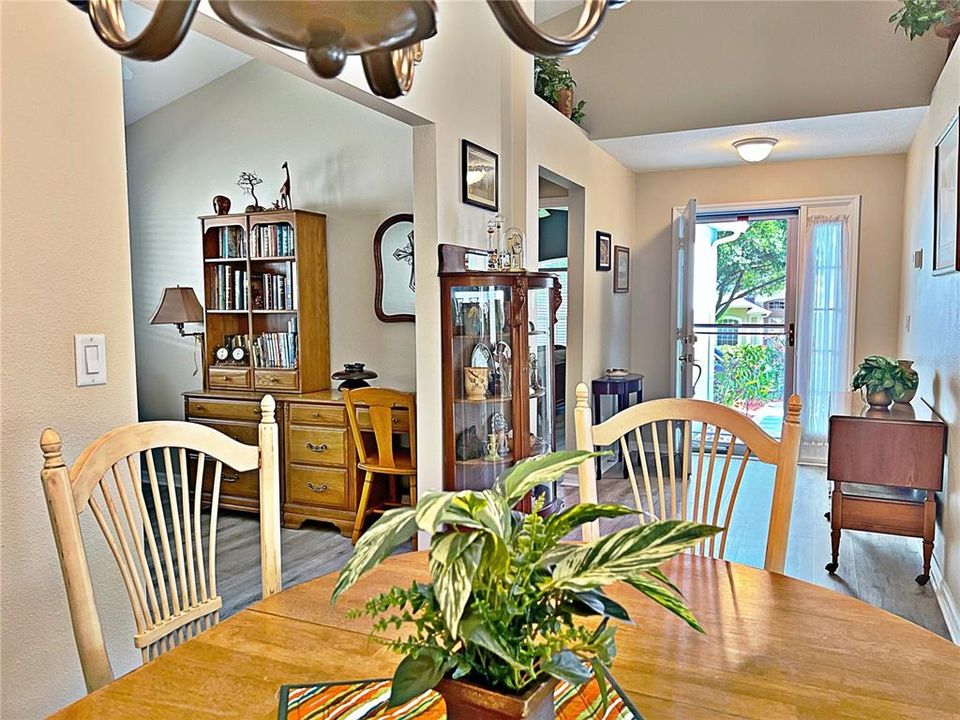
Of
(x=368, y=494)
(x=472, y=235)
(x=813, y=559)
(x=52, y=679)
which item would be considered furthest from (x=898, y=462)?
(x=52, y=679)

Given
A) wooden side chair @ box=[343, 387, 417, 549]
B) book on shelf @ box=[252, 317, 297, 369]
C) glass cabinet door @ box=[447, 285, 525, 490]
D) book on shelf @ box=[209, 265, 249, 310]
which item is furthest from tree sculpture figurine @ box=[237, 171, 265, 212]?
glass cabinet door @ box=[447, 285, 525, 490]

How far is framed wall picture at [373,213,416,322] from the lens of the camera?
4.46m

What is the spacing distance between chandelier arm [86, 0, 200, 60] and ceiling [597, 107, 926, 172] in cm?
451

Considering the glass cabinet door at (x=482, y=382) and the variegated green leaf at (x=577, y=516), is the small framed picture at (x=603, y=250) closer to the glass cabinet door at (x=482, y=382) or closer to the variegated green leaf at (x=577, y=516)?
the glass cabinet door at (x=482, y=382)

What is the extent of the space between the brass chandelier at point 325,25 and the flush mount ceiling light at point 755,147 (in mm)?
4449

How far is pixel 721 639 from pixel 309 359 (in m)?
3.64

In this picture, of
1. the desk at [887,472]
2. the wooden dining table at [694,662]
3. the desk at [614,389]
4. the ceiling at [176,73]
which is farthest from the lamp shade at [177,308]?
the desk at [887,472]

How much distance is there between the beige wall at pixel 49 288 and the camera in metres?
1.51

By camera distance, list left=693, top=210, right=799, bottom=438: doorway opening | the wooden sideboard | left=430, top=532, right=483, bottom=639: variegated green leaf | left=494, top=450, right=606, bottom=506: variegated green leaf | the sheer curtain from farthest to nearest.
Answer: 1. left=693, top=210, right=799, bottom=438: doorway opening
2. the sheer curtain
3. the wooden sideboard
4. left=494, top=450, right=606, bottom=506: variegated green leaf
5. left=430, top=532, right=483, bottom=639: variegated green leaf

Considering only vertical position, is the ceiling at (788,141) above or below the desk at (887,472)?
above

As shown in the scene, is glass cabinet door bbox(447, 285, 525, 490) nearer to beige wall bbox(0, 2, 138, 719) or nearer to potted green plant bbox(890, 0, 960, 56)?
beige wall bbox(0, 2, 138, 719)

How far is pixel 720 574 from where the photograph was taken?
58.8 inches

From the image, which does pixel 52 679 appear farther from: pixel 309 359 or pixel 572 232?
pixel 572 232

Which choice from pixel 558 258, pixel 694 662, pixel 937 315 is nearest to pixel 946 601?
pixel 937 315
